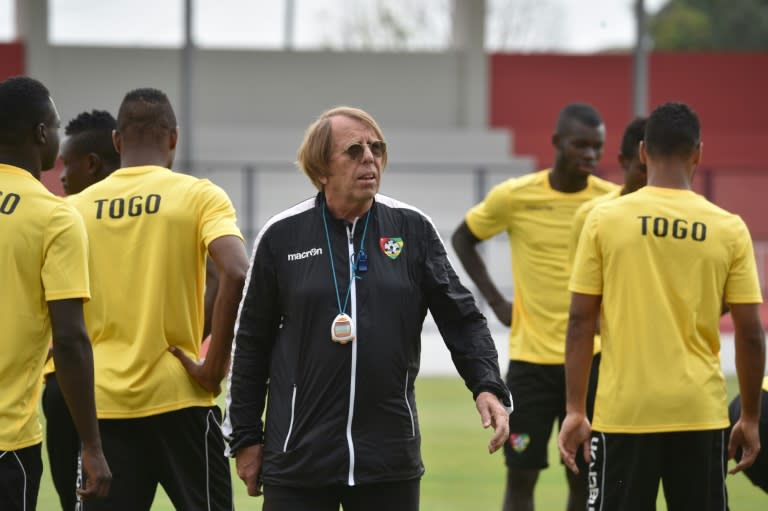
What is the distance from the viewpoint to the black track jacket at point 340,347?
4.60 m

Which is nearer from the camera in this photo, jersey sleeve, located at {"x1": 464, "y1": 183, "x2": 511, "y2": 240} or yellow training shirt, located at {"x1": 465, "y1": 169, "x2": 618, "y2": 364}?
yellow training shirt, located at {"x1": 465, "y1": 169, "x2": 618, "y2": 364}

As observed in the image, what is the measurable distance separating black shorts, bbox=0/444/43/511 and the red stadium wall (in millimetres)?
25393

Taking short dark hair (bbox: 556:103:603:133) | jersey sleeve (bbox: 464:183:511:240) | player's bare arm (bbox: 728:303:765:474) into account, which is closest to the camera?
player's bare arm (bbox: 728:303:765:474)

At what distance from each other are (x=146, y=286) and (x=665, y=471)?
2.24 metres

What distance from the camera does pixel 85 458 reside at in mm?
4688

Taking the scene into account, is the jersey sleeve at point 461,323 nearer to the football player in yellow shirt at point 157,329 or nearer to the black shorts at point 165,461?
the football player in yellow shirt at point 157,329

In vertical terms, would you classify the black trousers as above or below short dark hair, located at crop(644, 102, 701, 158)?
below

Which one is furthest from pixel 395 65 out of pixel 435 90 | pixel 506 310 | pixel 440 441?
pixel 506 310

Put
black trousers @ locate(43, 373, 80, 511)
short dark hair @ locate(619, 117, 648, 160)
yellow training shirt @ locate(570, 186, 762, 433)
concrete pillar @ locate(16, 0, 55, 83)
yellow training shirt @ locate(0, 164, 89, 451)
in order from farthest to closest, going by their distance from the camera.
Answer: concrete pillar @ locate(16, 0, 55, 83)
short dark hair @ locate(619, 117, 648, 160)
black trousers @ locate(43, 373, 80, 511)
yellow training shirt @ locate(570, 186, 762, 433)
yellow training shirt @ locate(0, 164, 89, 451)

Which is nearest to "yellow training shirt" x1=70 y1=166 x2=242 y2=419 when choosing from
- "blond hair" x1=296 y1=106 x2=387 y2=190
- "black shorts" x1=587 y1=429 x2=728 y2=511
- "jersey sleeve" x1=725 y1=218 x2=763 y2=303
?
"blond hair" x1=296 y1=106 x2=387 y2=190

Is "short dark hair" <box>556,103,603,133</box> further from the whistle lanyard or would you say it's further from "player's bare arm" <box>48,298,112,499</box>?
"player's bare arm" <box>48,298,112,499</box>

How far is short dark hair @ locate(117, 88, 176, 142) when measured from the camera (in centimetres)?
565

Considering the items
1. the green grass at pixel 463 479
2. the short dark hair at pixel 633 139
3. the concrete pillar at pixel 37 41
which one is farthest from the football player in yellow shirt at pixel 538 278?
the concrete pillar at pixel 37 41

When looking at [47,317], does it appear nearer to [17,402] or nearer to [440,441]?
[17,402]
